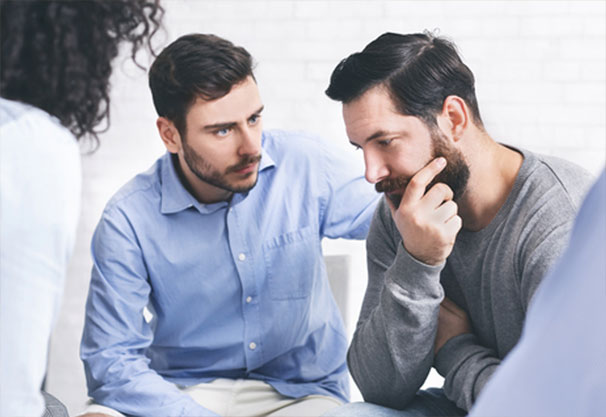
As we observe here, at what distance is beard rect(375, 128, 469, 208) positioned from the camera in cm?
165

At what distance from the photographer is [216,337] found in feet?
6.78

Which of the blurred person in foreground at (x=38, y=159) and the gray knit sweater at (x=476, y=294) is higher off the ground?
the blurred person in foreground at (x=38, y=159)

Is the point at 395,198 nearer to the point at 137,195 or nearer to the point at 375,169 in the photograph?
the point at 375,169

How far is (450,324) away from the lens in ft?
5.52

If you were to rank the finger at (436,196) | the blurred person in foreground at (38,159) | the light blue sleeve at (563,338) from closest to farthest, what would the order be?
1. the light blue sleeve at (563,338)
2. the blurred person in foreground at (38,159)
3. the finger at (436,196)

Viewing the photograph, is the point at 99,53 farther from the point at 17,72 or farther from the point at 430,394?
the point at 430,394

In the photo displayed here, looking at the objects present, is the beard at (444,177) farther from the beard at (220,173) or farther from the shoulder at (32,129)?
the shoulder at (32,129)

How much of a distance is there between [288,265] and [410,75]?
0.63 m

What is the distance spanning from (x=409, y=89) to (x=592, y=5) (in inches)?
50.5

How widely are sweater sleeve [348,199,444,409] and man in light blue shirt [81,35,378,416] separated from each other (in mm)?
361

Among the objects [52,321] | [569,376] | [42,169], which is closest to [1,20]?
[42,169]

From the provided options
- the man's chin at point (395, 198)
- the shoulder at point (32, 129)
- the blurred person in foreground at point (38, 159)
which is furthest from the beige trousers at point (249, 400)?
the shoulder at point (32, 129)

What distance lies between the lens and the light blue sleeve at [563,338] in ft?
1.66

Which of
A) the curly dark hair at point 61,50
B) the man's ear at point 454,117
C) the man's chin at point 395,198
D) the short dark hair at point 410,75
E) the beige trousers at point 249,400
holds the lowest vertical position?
the beige trousers at point 249,400
